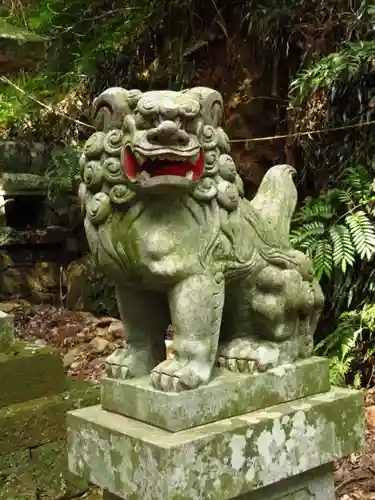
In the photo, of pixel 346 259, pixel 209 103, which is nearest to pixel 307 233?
pixel 346 259

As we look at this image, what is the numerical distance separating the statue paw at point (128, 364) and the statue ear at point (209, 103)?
0.68m

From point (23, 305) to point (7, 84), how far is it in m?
2.19

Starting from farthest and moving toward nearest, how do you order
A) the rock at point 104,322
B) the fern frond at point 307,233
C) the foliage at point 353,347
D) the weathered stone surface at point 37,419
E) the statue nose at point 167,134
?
the rock at point 104,322, the fern frond at point 307,233, the foliage at point 353,347, the weathered stone surface at point 37,419, the statue nose at point 167,134

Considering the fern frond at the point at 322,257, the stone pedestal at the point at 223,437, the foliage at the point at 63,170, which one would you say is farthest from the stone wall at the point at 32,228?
the stone pedestal at the point at 223,437

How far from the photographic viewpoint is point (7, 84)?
6086 millimetres

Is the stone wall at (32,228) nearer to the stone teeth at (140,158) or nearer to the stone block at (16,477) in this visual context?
the stone block at (16,477)

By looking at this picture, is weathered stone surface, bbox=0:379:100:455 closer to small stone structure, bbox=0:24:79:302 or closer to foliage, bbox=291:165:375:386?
foliage, bbox=291:165:375:386

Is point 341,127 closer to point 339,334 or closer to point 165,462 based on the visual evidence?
point 339,334

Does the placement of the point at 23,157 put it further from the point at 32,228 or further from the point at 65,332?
the point at 65,332

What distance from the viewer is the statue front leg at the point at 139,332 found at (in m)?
1.79

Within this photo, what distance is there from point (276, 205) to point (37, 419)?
158 centimetres

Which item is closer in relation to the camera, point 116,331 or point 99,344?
point 99,344

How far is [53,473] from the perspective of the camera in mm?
2967

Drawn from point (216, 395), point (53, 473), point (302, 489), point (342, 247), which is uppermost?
point (342, 247)
